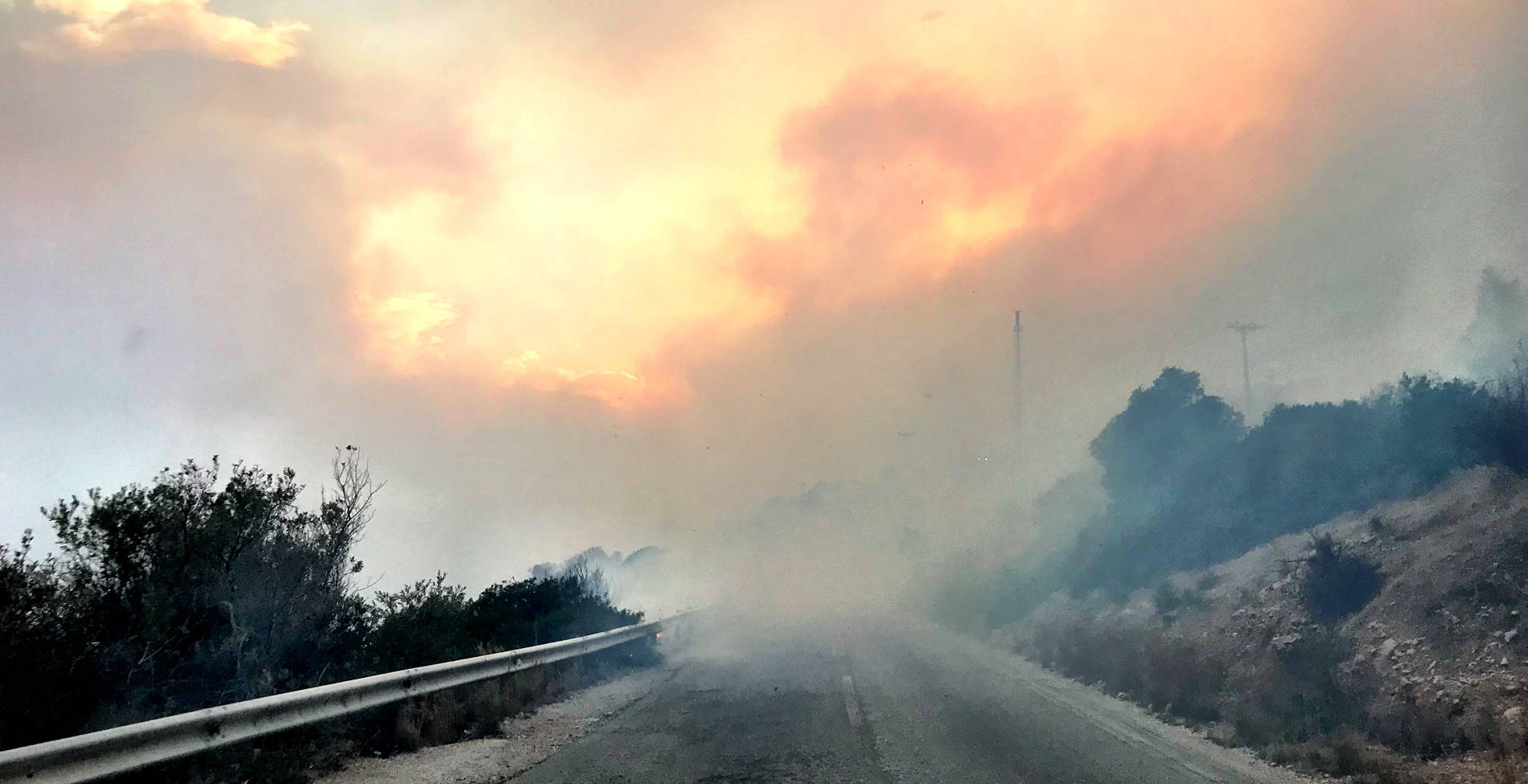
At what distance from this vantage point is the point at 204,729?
6398 mm

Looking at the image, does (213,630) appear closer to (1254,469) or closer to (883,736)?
(883,736)

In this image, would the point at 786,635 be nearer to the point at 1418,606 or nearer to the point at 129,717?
the point at 1418,606

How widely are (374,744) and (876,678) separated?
9.11 metres

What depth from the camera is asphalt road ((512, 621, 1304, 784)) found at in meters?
8.12

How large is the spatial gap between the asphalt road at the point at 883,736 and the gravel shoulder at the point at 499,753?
0.97ft

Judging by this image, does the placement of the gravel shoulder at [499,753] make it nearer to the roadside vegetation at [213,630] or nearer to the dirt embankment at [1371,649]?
the roadside vegetation at [213,630]

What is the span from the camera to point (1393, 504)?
1638 cm

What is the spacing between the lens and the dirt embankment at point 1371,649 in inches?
348

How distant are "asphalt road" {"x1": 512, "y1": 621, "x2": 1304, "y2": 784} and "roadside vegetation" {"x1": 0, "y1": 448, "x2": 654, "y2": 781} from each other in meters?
2.13

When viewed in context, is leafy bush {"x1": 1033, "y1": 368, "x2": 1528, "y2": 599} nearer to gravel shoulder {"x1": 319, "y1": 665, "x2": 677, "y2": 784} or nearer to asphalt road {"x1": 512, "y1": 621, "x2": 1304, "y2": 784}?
asphalt road {"x1": 512, "y1": 621, "x2": 1304, "y2": 784}

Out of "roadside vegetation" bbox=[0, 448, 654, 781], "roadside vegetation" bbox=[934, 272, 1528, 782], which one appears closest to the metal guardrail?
"roadside vegetation" bbox=[0, 448, 654, 781]

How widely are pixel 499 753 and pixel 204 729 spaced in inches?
138

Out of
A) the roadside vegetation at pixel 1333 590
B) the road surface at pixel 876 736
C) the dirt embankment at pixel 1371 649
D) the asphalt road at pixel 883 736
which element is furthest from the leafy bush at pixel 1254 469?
the road surface at pixel 876 736

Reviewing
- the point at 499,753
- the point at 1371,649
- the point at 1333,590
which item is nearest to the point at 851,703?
the point at 499,753
